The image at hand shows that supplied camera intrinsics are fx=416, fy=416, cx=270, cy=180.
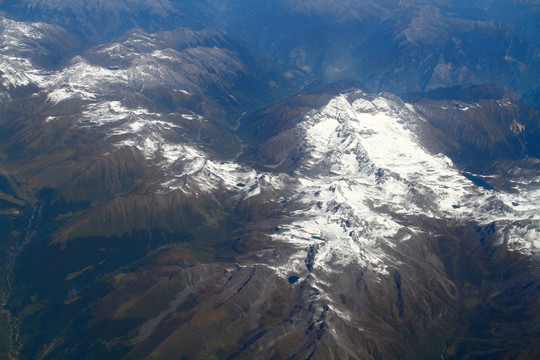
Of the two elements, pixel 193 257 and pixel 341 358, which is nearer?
pixel 341 358

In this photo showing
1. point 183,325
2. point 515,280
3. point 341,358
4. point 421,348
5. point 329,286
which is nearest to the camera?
point 341,358

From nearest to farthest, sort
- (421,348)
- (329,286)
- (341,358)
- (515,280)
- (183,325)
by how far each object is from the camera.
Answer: (341,358)
(183,325)
(421,348)
(329,286)
(515,280)

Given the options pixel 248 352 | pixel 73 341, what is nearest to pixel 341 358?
pixel 248 352

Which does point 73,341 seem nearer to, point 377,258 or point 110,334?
point 110,334

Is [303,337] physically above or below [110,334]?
above

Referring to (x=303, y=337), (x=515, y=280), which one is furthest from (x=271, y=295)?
(x=515, y=280)

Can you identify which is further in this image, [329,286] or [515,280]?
[515,280]

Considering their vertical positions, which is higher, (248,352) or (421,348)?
(248,352)

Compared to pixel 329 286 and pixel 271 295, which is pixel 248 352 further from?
pixel 329 286

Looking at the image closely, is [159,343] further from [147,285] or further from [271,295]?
[271,295]
